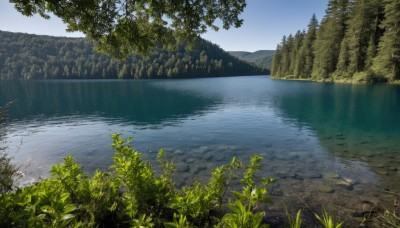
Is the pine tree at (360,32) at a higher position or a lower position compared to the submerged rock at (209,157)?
higher

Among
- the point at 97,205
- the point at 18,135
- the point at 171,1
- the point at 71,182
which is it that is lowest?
the point at 18,135

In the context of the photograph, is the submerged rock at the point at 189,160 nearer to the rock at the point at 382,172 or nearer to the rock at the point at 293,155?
the rock at the point at 293,155

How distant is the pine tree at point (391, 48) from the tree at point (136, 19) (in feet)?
219

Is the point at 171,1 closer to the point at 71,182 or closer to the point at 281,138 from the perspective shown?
the point at 71,182

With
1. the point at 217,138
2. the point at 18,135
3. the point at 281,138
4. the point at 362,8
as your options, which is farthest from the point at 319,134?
the point at 362,8

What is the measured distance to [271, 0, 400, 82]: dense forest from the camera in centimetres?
5888

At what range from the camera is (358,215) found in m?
7.80

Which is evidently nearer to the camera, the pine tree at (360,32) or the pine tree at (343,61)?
the pine tree at (360,32)

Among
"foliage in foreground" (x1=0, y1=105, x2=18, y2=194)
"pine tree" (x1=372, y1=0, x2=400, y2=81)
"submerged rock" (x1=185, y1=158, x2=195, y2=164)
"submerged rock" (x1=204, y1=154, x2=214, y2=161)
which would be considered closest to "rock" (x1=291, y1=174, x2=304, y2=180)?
"submerged rock" (x1=204, y1=154, x2=214, y2=161)

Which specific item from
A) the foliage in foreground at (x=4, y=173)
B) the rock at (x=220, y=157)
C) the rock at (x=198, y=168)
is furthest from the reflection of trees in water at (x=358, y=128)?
the foliage in foreground at (x=4, y=173)

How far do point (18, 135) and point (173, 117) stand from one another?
1554 cm

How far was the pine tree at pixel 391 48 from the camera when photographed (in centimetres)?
5722

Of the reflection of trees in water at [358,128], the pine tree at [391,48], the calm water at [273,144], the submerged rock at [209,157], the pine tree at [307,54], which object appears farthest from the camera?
the pine tree at [307,54]

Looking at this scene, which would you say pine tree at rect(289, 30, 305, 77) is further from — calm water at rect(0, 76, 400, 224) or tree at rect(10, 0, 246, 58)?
tree at rect(10, 0, 246, 58)
